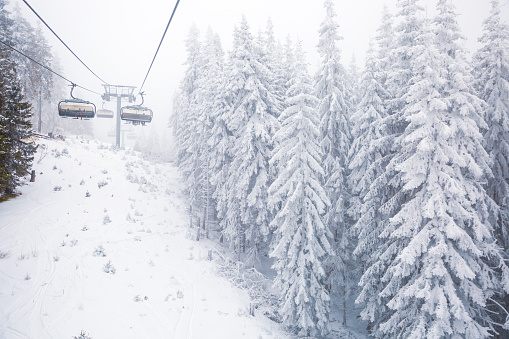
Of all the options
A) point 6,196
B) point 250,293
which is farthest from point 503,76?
point 6,196

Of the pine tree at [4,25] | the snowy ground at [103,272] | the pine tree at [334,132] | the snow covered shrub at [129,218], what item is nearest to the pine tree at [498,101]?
the pine tree at [334,132]

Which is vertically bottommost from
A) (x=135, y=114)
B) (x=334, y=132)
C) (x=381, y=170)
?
(x=381, y=170)

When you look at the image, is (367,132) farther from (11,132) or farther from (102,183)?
(102,183)

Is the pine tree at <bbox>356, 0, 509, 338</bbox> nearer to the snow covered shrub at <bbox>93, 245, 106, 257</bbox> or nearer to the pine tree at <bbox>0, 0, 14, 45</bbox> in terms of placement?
the snow covered shrub at <bbox>93, 245, 106, 257</bbox>

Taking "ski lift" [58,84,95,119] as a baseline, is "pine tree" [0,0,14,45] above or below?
above

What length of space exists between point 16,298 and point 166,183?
75.3 ft

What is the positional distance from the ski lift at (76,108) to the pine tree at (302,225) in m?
13.9

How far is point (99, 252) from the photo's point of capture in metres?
14.6

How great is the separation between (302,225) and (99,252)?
11128 mm

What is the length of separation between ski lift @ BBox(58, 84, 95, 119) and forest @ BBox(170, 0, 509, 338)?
26.7 ft

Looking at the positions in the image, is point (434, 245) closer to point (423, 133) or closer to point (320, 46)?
point (423, 133)

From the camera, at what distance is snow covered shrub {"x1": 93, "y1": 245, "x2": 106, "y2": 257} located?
47.3ft

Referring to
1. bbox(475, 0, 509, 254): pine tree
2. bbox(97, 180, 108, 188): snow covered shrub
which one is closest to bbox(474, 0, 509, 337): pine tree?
bbox(475, 0, 509, 254): pine tree

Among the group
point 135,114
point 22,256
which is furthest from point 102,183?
point 22,256
